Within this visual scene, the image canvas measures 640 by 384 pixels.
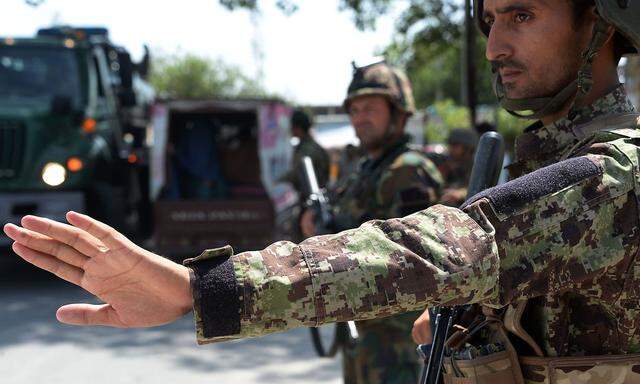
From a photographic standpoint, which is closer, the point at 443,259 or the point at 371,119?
the point at 443,259

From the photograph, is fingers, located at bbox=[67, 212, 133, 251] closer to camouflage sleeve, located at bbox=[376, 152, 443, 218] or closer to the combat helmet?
the combat helmet

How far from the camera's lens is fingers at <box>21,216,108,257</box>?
1.12 meters

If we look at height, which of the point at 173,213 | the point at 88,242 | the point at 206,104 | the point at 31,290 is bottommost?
the point at 88,242

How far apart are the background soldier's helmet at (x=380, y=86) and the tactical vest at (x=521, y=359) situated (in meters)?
2.04

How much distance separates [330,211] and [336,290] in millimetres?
2641

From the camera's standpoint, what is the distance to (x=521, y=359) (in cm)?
152

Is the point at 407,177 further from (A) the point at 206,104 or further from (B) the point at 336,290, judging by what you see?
(A) the point at 206,104

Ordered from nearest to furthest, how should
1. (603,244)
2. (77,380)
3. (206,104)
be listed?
(603,244) → (77,380) → (206,104)

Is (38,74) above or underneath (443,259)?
above

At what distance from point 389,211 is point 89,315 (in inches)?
84.0

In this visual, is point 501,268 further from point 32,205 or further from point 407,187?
point 32,205

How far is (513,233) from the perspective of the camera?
1.22m

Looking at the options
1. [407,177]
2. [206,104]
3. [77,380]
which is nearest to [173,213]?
[206,104]

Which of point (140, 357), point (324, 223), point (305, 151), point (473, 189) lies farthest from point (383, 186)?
point (305, 151)
